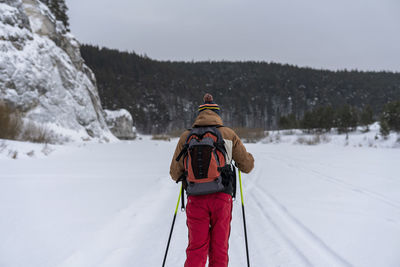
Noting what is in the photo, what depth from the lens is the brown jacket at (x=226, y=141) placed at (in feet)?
8.68

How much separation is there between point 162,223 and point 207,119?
8.68 feet

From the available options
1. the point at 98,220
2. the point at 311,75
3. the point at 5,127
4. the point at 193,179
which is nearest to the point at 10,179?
the point at 98,220

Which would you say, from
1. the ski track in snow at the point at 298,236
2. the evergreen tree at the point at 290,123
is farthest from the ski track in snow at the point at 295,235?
the evergreen tree at the point at 290,123

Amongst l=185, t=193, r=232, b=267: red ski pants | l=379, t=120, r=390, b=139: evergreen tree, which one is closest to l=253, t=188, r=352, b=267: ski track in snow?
l=185, t=193, r=232, b=267: red ski pants

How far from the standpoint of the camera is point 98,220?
167 inches

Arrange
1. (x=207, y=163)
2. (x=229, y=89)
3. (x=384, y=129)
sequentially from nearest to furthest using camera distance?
(x=207, y=163)
(x=384, y=129)
(x=229, y=89)

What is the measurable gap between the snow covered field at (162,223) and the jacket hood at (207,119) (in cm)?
188

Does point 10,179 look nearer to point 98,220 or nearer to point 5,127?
point 98,220

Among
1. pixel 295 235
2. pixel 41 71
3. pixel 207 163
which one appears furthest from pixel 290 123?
pixel 207 163

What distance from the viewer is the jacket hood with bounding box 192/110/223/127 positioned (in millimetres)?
2645

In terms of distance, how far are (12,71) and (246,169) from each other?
21.1 metres

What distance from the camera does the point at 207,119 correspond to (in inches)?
105

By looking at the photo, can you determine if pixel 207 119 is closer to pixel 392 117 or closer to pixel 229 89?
pixel 392 117

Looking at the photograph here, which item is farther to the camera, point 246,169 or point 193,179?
point 246,169
